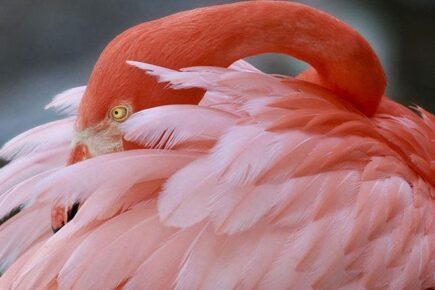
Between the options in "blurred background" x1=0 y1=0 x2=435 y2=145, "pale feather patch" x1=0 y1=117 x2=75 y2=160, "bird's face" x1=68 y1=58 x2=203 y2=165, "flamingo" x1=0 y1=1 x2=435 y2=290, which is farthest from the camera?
"blurred background" x1=0 y1=0 x2=435 y2=145

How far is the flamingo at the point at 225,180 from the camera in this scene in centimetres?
101

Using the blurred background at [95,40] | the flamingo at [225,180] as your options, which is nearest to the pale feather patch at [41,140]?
the flamingo at [225,180]

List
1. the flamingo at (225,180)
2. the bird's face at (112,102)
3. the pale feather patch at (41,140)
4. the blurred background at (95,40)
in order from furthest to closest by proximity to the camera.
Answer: the blurred background at (95,40) → the pale feather patch at (41,140) → the bird's face at (112,102) → the flamingo at (225,180)

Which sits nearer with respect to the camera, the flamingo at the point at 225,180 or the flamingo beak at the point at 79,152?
the flamingo at the point at 225,180

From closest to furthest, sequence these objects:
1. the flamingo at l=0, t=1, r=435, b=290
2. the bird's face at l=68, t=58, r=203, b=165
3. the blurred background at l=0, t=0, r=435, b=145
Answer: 1. the flamingo at l=0, t=1, r=435, b=290
2. the bird's face at l=68, t=58, r=203, b=165
3. the blurred background at l=0, t=0, r=435, b=145

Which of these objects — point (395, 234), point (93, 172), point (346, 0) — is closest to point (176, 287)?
point (93, 172)

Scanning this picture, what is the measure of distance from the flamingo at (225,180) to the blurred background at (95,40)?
1235mm

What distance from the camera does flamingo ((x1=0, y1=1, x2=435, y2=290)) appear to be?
101 cm

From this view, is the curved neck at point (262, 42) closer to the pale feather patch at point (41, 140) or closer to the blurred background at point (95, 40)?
the pale feather patch at point (41, 140)

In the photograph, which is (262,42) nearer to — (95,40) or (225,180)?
(225,180)

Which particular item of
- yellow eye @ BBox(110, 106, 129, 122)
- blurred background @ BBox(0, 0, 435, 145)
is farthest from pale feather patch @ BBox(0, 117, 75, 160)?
blurred background @ BBox(0, 0, 435, 145)

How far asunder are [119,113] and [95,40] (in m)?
1.43

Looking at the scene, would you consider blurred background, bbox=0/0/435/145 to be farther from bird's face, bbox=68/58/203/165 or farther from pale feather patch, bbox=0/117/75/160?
bird's face, bbox=68/58/203/165

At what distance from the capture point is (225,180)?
1.04 m
